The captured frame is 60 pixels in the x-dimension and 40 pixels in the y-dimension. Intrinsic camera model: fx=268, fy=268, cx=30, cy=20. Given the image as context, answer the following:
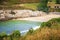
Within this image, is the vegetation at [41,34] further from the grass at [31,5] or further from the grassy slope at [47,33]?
the grass at [31,5]

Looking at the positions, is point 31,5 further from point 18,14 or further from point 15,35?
point 15,35

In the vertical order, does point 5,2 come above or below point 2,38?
above

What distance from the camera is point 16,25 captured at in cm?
557

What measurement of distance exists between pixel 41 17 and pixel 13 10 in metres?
0.61

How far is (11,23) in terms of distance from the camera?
5574 millimetres

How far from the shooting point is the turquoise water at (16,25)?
550cm

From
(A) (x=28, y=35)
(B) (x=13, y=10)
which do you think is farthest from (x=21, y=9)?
(A) (x=28, y=35)

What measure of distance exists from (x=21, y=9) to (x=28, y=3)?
198 mm

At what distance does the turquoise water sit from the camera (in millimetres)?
5496

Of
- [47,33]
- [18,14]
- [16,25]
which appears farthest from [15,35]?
[47,33]

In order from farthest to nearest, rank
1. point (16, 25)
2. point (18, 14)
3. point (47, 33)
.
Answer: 1. point (18, 14)
2. point (16, 25)
3. point (47, 33)

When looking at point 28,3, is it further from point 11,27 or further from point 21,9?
point 11,27

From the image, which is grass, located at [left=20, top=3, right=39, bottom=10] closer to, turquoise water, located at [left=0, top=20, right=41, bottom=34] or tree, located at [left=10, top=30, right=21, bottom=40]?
turquoise water, located at [left=0, top=20, right=41, bottom=34]

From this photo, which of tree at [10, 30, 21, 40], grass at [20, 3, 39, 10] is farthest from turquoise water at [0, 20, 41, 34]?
grass at [20, 3, 39, 10]
